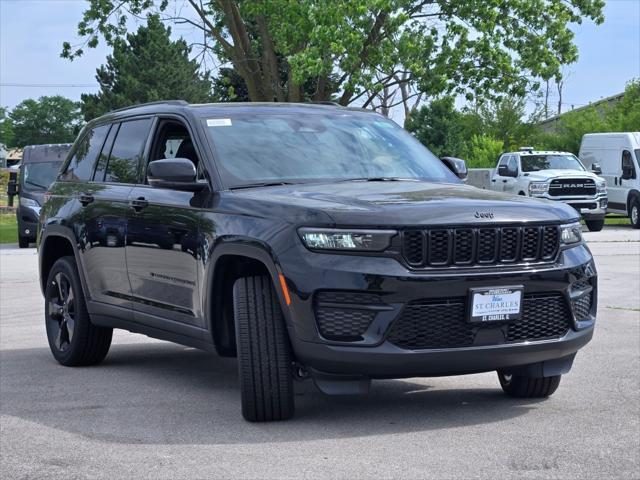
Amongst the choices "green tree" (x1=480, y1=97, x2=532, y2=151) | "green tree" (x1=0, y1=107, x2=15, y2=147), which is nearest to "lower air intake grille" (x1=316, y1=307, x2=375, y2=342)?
"green tree" (x1=480, y1=97, x2=532, y2=151)

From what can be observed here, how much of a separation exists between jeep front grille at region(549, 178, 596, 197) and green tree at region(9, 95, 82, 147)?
157343 millimetres

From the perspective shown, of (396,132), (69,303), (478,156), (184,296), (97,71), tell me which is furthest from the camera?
(97,71)

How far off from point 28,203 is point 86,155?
63.4 ft

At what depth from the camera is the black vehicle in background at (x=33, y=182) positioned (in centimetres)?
2820

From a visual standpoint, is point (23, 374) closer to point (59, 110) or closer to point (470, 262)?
point (470, 262)

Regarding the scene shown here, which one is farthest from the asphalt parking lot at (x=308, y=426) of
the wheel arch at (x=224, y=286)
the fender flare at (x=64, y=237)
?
the fender flare at (x=64, y=237)

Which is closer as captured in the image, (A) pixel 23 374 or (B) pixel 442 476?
(B) pixel 442 476

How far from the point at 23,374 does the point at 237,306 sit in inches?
110

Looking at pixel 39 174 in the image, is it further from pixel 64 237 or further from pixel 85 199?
pixel 85 199

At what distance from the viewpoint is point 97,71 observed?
89062 millimetres

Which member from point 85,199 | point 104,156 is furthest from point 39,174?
point 85,199

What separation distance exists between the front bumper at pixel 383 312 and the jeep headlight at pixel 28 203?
74.3 ft

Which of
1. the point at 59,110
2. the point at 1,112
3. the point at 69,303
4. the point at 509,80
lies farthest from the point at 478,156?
the point at 59,110

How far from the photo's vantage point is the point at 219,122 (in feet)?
26.1
